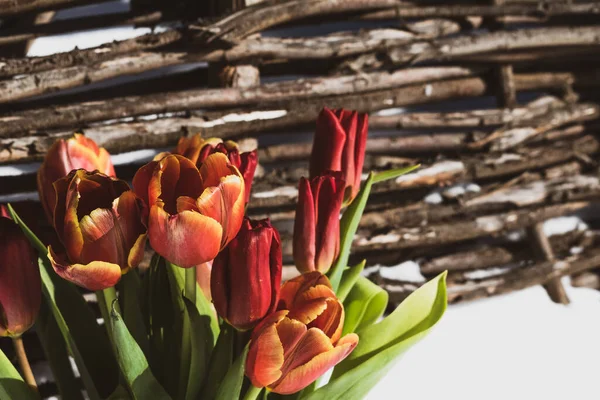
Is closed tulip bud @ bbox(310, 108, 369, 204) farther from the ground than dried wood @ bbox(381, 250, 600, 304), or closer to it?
farther from the ground

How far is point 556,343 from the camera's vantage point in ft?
Answer: 3.02

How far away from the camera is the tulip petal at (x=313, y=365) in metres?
0.40

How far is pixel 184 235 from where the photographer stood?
1.26 feet

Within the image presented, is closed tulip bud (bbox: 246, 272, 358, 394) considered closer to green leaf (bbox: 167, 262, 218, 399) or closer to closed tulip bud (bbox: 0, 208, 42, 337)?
green leaf (bbox: 167, 262, 218, 399)

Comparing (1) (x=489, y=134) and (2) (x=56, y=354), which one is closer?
(2) (x=56, y=354)

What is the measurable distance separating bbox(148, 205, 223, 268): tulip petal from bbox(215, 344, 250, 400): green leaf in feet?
0.24

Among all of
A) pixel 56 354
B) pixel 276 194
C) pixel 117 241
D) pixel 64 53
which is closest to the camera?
pixel 117 241

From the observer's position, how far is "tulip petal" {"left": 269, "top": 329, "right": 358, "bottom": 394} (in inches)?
15.7

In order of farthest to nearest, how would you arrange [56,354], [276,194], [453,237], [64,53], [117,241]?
[453,237] → [276,194] → [64,53] → [56,354] → [117,241]

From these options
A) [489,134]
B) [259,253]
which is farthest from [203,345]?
[489,134]

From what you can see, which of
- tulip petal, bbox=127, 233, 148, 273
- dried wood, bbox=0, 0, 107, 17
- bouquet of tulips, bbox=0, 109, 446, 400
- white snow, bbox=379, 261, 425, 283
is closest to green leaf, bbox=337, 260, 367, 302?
bouquet of tulips, bbox=0, 109, 446, 400

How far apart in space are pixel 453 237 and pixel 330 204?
1.60 ft

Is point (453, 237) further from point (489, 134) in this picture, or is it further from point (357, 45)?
point (357, 45)

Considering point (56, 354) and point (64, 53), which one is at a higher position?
point (64, 53)
